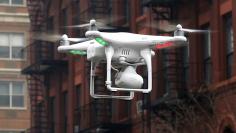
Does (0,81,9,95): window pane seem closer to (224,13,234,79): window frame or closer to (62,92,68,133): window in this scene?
(62,92,68,133): window

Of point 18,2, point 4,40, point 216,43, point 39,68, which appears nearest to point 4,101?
point 4,40

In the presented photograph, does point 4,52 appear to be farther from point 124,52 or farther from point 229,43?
point 124,52

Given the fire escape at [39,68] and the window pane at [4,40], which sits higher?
the window pane at [4,40]

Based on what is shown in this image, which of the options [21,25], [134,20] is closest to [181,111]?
[134,20]

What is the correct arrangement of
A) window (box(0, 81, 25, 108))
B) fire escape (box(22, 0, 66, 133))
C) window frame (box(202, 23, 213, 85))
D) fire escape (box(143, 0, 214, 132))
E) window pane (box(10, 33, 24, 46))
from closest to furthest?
fire escape (box(143, 0, 214, 132)) < window frame (box(202, 23, 213, 85)) < fire escape (box(22, 0, 66, 133)) < window (box(0, 81, 25, 108)) < window pane (box(10, 33, 24, 46))

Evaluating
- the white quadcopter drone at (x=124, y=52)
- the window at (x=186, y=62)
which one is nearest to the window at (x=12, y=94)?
the window at (x=186, y=62)

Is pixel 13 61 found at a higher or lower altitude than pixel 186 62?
higher

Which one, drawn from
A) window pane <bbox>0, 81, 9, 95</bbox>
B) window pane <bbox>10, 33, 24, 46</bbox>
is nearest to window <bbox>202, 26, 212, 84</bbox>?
window pane <bbox>10, 33, 24, 46</bbox>

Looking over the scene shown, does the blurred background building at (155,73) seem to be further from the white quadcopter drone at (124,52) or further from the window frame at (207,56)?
the white quadcopter drone at (124,52)
